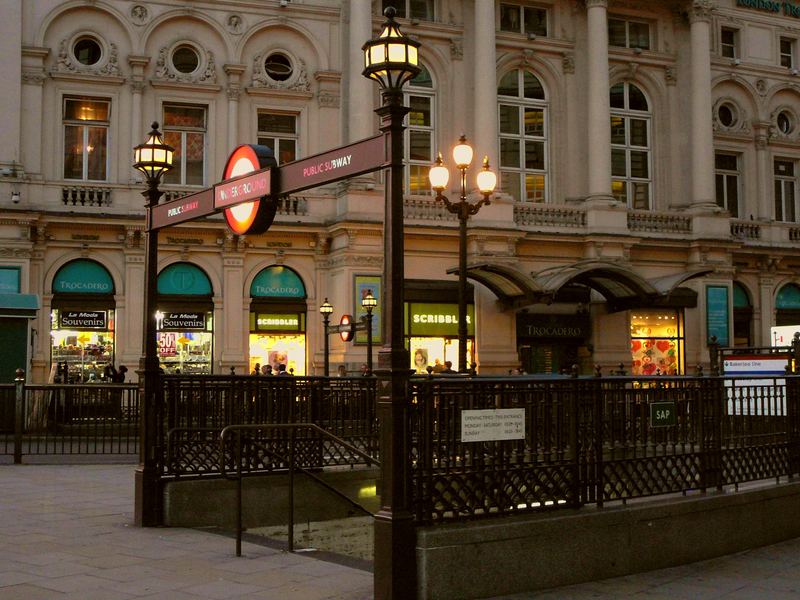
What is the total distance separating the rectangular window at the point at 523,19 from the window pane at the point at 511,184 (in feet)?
17.1

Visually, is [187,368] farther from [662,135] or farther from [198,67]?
[662,135]

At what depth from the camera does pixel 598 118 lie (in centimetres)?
3569

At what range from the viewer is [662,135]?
38656 millimetres

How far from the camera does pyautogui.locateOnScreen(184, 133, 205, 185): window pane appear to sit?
33062 mm

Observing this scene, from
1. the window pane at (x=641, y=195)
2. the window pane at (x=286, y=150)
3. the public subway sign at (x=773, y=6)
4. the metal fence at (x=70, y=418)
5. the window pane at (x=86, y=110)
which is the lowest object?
the metal fence at (x=70, y=418)

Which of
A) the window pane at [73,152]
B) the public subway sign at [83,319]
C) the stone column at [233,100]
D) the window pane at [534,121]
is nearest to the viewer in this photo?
the public subway sign at [83,319]

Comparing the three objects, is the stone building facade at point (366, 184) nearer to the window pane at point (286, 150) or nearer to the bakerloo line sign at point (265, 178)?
the window pane at point (286, 150)

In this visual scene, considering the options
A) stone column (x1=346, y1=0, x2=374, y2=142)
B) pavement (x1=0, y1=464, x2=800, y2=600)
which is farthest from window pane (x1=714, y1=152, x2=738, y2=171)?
pavement (x1=0, y1=464, x2=800, y2=600)

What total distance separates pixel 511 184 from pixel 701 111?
788 centimetres

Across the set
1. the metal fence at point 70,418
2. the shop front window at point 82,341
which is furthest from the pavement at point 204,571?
the shop front window at point 82,341

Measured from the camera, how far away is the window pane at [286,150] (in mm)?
34000

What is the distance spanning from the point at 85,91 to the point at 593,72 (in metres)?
17.4

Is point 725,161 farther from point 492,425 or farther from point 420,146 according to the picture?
point 492,425

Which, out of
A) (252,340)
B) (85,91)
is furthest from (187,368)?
(85,91)
